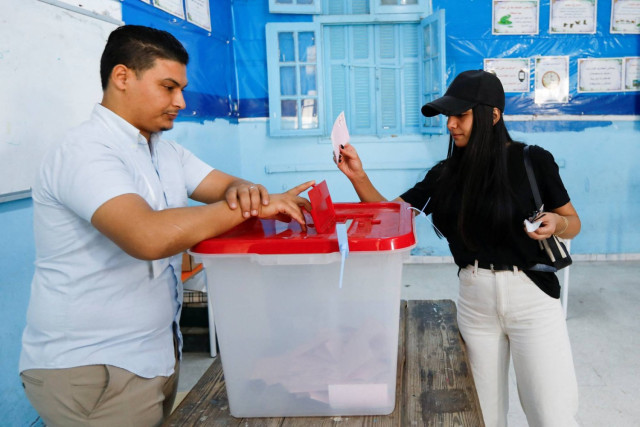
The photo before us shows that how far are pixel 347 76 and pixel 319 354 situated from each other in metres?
4.23

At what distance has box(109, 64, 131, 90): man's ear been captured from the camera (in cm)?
107

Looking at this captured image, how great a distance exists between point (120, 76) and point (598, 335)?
3.19m

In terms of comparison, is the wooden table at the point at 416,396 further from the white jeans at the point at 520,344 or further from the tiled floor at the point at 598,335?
the tiled floor at the point at 598,335

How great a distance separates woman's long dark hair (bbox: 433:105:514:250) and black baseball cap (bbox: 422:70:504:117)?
26 millimetres

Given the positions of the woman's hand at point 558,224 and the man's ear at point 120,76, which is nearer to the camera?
the man's ear at point 120,76

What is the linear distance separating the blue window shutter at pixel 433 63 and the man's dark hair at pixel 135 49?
3633 mm

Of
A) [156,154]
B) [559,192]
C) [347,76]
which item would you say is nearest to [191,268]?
[156,154]

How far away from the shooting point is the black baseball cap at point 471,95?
4.87 feet

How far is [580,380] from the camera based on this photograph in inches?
105

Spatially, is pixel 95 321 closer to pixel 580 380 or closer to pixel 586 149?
pixel 580 380

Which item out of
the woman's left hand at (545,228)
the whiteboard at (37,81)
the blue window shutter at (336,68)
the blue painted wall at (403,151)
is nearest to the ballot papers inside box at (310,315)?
the woman's left hand at (545,228)

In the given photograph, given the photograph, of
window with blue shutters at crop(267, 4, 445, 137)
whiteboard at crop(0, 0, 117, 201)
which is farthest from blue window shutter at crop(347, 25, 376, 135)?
whiteboard at crop(0, 0, 117, 201)

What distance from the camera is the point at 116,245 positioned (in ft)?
3.34

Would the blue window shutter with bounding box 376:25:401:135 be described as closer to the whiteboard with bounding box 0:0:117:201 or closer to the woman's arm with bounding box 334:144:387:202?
the whiteboard with bounding box 0:0:117:201
